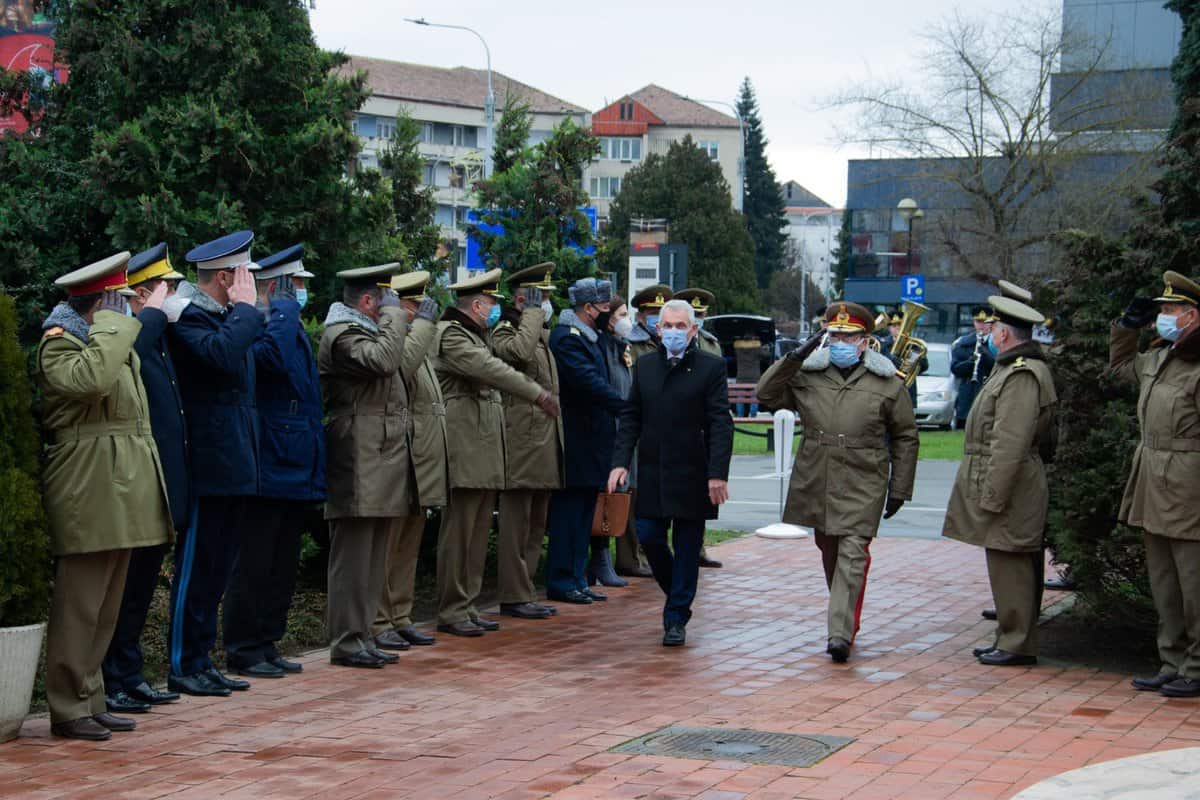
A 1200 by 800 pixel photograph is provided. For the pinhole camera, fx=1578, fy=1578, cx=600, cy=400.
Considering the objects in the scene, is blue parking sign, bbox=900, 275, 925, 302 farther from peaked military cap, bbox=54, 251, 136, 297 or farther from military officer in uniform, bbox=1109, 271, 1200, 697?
peaked military cap, bbox=54, 251, 136, 297

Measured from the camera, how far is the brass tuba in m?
16.0

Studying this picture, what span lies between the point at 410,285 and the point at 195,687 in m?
2.66

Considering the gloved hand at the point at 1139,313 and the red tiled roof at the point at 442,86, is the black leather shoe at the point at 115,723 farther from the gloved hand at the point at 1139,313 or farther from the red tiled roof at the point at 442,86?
the red tiled roof at the point at 442,86

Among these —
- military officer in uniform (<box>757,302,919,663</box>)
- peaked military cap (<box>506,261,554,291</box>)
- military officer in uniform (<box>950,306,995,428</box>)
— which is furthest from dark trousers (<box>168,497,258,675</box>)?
military officer in uniform (<box>950,306,995,428</box>)

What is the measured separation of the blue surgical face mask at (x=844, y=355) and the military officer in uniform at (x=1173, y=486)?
1.72 meters

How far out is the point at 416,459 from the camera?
918 centimetres

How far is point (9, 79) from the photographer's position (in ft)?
35.8

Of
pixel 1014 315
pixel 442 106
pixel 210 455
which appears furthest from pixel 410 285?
pixel 442 106

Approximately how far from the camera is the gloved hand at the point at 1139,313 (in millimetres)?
8711

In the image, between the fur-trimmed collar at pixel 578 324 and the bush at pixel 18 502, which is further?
the fur-trimmed collar at pixel 578 324

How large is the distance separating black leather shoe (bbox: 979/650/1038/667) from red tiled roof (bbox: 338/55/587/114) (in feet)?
308

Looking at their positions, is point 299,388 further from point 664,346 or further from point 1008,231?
point 1008,231

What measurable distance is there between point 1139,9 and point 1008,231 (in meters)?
18.9

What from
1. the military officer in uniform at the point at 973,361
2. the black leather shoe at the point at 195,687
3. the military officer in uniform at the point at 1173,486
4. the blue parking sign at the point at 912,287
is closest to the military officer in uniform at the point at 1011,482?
the military officer in uniform at the point at 1173,486
